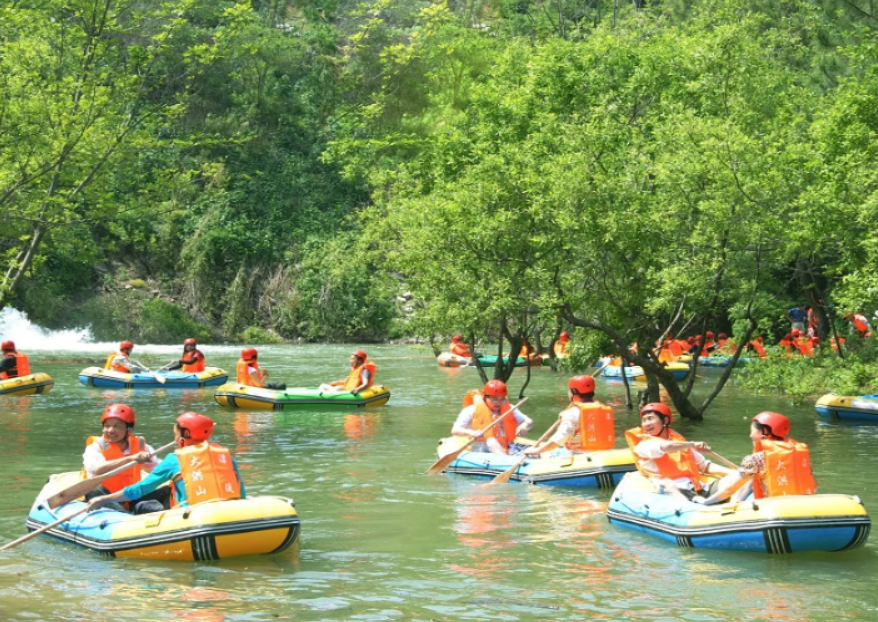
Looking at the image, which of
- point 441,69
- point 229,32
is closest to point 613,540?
point 229,32

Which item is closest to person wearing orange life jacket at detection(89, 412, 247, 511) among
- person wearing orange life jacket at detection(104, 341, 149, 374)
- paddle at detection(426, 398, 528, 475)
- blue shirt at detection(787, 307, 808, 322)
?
paddle at detection(426, 398, 528, 475)

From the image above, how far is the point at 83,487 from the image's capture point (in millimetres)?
10000

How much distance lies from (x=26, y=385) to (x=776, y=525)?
60.6 feet

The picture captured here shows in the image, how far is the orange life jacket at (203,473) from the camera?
9469mm

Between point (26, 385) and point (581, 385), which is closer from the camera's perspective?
point (581, 385)

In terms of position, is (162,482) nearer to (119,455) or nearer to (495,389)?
(119,455)

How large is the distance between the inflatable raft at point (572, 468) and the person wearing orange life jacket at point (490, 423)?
405mm

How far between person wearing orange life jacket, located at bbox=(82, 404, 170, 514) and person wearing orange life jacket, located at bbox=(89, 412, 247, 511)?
8.4 inches

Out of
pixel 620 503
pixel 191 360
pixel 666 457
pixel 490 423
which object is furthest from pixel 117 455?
pixel 191 360

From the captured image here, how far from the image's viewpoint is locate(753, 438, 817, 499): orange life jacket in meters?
9.59

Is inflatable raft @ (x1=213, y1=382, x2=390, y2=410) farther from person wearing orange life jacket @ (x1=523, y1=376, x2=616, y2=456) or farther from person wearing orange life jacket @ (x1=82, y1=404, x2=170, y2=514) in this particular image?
person wearing orange life jacket @ (x1=82, y1=404, x2=170, y2=514)

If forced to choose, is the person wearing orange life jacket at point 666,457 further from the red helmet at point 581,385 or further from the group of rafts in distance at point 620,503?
the red helmet at point 581,385

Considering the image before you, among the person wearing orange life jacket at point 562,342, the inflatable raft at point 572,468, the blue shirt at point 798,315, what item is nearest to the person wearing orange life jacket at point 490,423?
the inflatable raft at point 572,468

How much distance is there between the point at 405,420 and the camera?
66.0 feet
